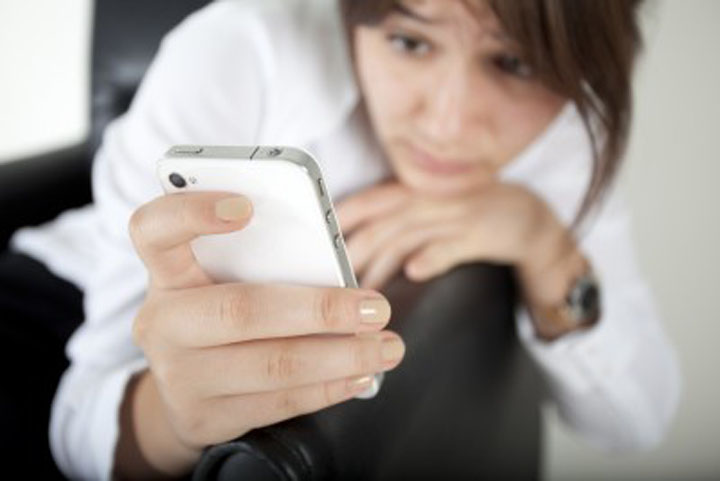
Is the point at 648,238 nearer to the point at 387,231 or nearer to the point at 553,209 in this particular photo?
the point at 553,209

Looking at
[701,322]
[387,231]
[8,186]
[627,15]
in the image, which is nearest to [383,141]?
[387,231]

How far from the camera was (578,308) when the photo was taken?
0.47 metres

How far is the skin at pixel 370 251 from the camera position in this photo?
219 millimetres

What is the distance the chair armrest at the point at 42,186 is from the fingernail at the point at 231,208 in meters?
0.24

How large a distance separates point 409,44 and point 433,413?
0.71ft

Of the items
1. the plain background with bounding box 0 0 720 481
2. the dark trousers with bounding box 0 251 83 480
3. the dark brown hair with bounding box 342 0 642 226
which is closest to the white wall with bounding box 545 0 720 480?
the plain background with bounding box 0 0 720 481

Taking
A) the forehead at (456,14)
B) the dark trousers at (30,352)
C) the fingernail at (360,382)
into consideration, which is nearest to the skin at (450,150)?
the forehead at (456,14)

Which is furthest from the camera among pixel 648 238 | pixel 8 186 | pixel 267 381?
pixel 648 238

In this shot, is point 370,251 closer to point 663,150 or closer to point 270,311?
point 270,311

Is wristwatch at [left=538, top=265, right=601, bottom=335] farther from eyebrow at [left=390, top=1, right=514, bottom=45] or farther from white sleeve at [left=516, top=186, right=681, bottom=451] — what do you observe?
eyebrow at [left=390, top=1, right=514, bottom=45]

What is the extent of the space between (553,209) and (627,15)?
200mm

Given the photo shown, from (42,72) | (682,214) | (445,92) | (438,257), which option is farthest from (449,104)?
(682,214)

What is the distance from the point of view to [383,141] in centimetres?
40

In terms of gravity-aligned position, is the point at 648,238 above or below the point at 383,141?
below
